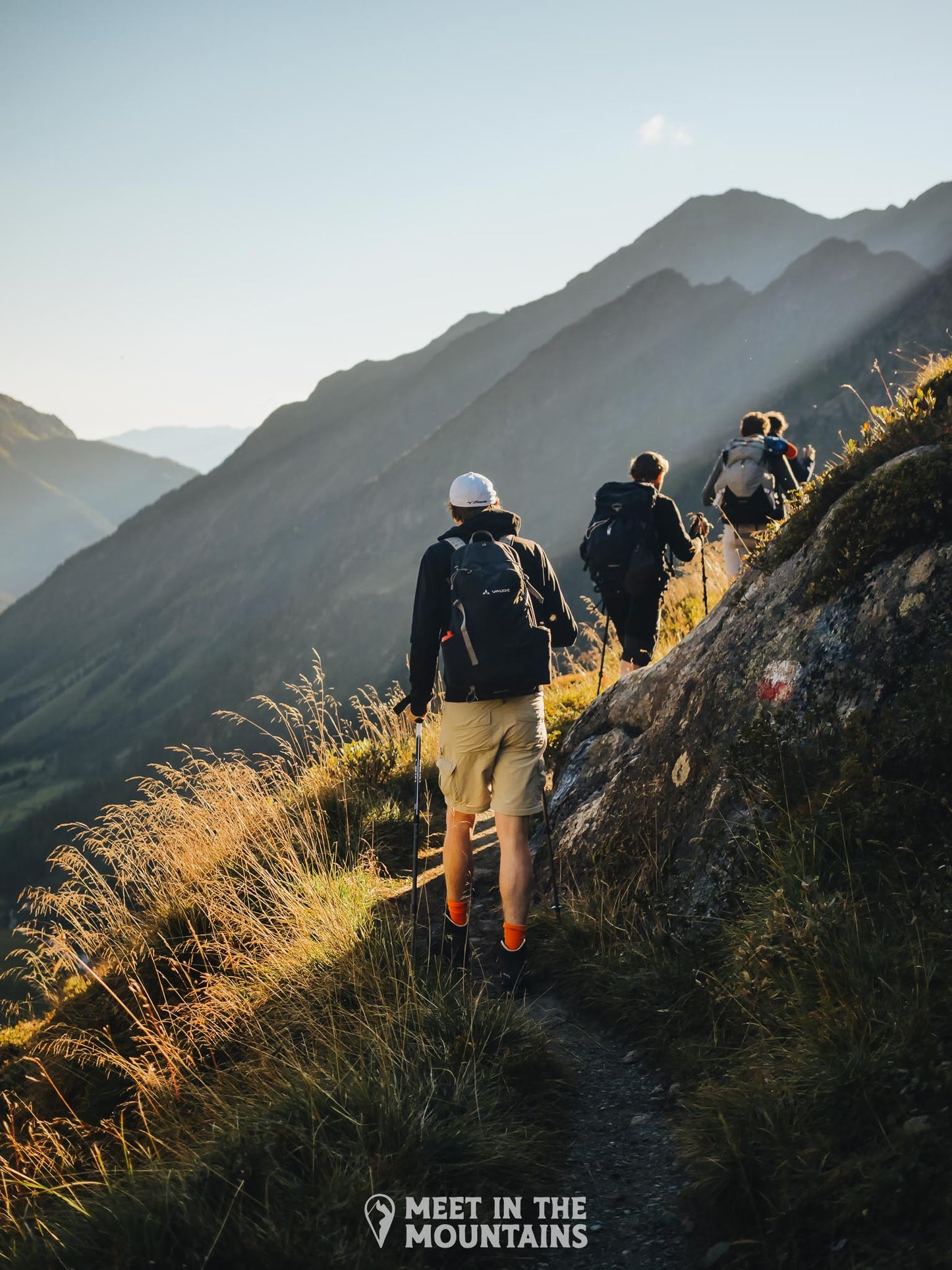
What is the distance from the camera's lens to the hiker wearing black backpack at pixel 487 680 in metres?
4.38

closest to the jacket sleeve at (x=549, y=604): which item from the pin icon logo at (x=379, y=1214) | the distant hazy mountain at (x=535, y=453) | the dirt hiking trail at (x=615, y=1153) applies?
the dirt hiking trail at (x=615, y=1153)

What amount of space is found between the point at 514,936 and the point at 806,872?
164 centimetres

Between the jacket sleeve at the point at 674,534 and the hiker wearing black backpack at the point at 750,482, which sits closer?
the jacket sleeve at the point at 674,534

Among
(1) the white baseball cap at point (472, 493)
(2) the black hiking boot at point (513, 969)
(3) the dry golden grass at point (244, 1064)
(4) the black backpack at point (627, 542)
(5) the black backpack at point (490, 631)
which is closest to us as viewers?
(3) the dry golden grass at point (244, 1064)

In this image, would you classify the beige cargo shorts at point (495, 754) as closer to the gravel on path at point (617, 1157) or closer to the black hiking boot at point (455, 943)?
the black hiking boot at point (455, 943)

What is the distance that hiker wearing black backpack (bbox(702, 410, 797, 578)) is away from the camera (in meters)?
A: 8.37

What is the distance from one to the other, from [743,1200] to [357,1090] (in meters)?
1.31

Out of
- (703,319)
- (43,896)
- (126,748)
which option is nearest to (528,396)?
(703,319)

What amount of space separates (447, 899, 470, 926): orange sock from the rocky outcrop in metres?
0.87

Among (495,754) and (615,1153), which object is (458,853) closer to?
(495,754)

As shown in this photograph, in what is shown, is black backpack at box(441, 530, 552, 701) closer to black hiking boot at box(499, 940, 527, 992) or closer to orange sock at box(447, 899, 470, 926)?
orange sock at box(447, 899, 470, 926)

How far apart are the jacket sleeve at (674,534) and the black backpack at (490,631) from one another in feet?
11.1

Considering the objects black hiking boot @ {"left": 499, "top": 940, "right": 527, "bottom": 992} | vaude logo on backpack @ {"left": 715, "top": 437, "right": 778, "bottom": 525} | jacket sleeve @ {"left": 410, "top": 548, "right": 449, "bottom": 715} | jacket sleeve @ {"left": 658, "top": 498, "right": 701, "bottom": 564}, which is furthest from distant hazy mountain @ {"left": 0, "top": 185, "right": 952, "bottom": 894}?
black hiking boot @ {"left": 499, "top": 940, "right": 527, "bottom": 992}

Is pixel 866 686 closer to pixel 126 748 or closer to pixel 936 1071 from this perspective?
pixel 936 1071
